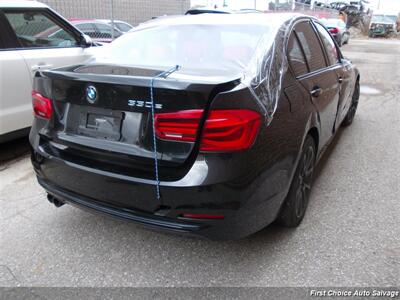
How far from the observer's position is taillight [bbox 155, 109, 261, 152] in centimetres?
200

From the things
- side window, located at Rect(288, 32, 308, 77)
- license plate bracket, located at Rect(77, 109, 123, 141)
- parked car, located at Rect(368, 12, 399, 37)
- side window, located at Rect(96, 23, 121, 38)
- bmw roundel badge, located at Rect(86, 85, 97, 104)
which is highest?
side window, located at Rect(288, 32, 308, 77)

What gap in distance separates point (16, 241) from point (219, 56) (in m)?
2.04

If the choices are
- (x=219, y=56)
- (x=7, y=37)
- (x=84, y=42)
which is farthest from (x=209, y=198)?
(x=84, y=42)

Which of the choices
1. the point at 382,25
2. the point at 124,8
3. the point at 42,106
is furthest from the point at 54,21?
the point at 382,25

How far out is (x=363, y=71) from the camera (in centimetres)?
1153

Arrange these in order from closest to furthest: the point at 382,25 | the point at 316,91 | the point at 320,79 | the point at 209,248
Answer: the point at 209,248 < the point at 316,91 < the point at 320,79 < the point at 382,25

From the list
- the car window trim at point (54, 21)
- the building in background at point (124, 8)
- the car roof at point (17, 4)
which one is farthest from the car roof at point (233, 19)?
the building in background at point (124, 8)

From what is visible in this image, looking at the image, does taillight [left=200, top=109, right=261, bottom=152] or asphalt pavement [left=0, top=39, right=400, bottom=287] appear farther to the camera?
asphalt pavement [left=0, top=39, right=400, bottom=287]

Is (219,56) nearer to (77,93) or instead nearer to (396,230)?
(77,93)

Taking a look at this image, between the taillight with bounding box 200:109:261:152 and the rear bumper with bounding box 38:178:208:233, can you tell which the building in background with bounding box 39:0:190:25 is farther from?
the taillight with bounding box 200:109:261:152

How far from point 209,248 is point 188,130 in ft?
3.54

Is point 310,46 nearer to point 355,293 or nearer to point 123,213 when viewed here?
point 355,293

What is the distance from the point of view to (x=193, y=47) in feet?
9.14

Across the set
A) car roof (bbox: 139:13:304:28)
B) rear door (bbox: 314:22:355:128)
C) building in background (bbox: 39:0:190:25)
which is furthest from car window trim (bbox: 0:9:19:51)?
building in background (bbox: 39:0:190:25)
